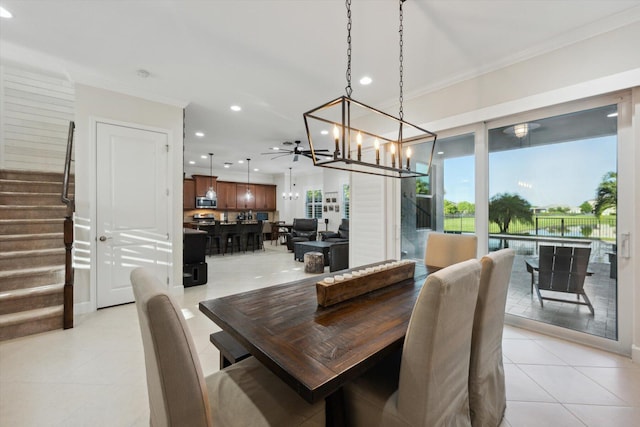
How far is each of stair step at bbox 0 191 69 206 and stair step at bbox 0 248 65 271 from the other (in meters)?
0.93

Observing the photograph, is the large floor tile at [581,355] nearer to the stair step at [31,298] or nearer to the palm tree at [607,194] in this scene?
the palm tree at [607,194]

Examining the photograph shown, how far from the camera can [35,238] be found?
3.21 meters

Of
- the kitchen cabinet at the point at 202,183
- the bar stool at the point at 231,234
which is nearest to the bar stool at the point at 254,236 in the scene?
the bar stool at the point at 231,234

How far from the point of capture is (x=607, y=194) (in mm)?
2443

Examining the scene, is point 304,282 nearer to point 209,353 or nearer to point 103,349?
point 209,353

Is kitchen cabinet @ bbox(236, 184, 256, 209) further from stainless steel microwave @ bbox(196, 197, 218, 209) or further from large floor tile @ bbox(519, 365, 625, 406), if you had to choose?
large floor tile @ bbox(519, 365, 625, 406)

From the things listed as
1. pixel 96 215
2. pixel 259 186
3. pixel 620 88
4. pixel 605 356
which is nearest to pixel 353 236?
pixel 605 356

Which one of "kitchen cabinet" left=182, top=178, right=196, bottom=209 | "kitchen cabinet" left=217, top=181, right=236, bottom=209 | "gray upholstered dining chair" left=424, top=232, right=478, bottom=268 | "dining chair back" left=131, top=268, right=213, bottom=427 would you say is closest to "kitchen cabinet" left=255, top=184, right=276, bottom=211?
"kitchen cabinet" left=217, top=181, right=236, bottom=209

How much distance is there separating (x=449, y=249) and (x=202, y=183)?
9.47 metres

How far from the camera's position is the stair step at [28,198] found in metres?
3.46

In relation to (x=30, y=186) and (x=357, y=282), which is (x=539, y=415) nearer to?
(x=357, y=282)

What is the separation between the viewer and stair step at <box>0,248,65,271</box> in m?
2.92

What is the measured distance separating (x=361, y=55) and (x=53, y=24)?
2844 mm

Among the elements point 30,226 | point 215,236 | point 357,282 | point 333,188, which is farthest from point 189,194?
point 357,282
